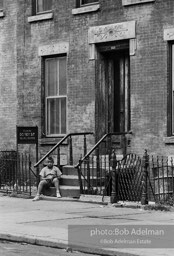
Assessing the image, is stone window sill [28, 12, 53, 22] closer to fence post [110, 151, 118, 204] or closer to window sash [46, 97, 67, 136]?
window sash [46, 97, 67, 136]

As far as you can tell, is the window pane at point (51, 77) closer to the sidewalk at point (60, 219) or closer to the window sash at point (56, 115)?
the window sash at point (56, 115)

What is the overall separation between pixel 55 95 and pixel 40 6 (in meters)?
2.92

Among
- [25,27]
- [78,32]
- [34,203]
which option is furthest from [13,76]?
[34,203]

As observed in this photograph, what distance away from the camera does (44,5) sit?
20.8 meters

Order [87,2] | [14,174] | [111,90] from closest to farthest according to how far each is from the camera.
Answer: [111,90] → [87,2] → [14,174]

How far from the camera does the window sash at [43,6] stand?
2064cm

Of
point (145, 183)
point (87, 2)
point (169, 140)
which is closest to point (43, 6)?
point (87, 2)

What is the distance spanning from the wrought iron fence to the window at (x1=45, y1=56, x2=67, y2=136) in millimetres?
1282

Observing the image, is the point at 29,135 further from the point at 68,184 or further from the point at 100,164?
the point at 100,164

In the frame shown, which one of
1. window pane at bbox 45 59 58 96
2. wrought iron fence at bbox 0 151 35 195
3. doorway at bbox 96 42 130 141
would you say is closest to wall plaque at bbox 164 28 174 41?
doorway at bbox 96 42 130 141

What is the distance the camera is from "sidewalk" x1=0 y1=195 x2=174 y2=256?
1077 centimetres

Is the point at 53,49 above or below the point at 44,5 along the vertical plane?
below

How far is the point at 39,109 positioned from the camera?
67.4 ft

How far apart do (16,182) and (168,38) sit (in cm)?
592
